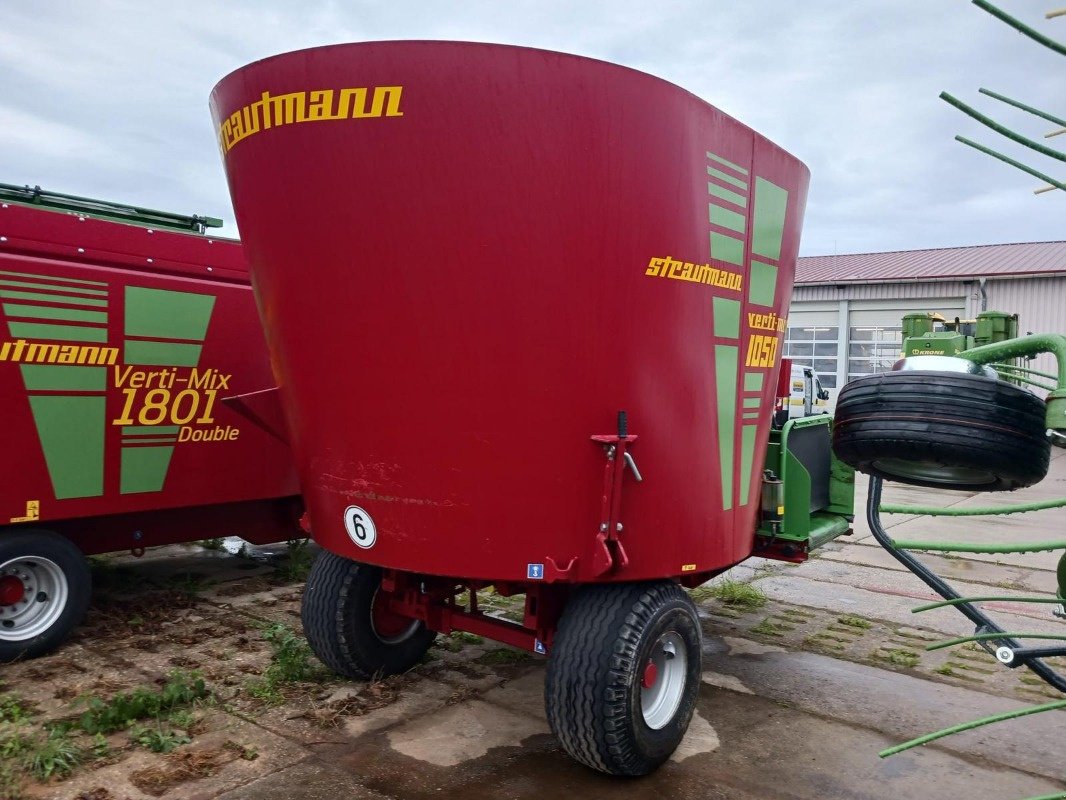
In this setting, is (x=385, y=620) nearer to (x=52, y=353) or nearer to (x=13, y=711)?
(x=13, y=711)

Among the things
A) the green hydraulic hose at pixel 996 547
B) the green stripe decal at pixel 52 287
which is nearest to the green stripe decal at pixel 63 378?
the green stripe decal at pixel 52 287

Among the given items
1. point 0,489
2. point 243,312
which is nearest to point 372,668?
point 0,489

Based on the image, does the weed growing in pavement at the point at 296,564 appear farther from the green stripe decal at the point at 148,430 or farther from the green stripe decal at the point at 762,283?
the green stripe decal at the point at 762,283

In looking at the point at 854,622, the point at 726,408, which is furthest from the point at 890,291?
the point at 726,408

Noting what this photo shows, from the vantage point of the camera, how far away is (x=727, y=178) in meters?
3.34

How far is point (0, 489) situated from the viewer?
4438mm

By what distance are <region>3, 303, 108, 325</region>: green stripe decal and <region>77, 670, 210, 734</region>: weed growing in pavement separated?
205cm

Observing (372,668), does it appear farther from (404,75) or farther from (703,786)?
(404,75)

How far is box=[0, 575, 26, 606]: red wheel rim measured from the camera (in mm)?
4496

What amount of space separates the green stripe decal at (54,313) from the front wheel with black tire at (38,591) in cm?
119

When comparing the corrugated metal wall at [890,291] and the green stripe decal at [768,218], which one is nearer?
the green stripe decal at [768,218]

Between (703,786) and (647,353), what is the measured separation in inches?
68.4

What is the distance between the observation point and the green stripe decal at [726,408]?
344cm

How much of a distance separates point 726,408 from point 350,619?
2.08 m
